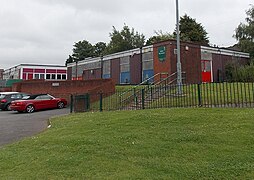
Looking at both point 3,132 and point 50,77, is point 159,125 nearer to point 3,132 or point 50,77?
point 3,132

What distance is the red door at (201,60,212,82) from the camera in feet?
82.7

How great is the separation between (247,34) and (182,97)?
2753 cm

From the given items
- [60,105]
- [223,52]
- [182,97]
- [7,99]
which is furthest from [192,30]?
[182,97]

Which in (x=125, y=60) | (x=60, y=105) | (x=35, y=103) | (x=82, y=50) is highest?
(x=82, y=50)

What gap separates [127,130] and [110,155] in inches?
76.8

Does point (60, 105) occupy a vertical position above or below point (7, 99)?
below

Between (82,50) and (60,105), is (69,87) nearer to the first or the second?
(60,105)

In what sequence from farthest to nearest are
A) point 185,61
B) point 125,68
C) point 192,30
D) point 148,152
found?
point 192,30 < point 125,68 < point 185,61 < point 148,152

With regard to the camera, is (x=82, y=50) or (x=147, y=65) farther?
(x=82, y=50)

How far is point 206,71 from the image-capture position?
84.3 feet

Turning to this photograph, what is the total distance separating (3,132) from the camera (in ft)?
33.2

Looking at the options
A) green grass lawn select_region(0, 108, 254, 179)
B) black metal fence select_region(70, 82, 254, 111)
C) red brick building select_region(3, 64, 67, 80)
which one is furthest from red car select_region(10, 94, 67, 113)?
red brick building select_region(3, 64, 67, 80)

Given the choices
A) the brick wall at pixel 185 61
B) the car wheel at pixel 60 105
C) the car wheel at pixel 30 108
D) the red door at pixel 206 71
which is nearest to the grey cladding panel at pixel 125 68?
the brick wall at pixel 185 61

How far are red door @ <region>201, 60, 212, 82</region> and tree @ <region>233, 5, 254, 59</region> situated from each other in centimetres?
1013
